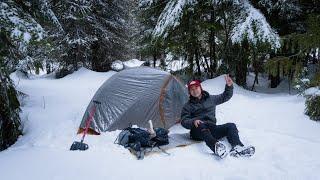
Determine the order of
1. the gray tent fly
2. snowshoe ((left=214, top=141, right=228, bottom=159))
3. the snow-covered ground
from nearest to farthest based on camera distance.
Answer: the snow-covered ground
snowshoe ((left=214, top=141, right=228, bottom=159))
the gray tent fly

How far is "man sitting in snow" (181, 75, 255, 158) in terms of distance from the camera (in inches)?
217

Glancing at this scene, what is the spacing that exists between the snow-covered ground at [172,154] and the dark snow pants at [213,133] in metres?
0.22

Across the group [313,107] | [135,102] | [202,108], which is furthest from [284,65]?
[135,102]

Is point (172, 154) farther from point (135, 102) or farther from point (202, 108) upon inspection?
point (135, 102)

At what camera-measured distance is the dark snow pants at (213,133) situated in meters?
5.68

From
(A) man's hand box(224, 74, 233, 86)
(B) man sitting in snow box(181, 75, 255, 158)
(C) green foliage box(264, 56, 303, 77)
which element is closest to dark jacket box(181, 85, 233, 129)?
(B) man sitting in snow box(181, 75, 255, 158)

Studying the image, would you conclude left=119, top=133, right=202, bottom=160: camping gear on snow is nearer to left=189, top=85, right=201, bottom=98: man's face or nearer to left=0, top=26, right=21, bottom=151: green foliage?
left=189, top=85, right=201, bottom=98: man's face

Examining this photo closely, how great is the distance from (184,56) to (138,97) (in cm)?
737

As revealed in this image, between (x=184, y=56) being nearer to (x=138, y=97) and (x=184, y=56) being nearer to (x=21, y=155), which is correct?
(x=138, y=97)

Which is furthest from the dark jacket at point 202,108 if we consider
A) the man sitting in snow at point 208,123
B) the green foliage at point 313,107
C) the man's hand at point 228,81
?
the green foliage at point 313,107

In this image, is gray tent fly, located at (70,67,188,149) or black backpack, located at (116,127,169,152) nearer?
black backpack, located at (116,127,169,152)

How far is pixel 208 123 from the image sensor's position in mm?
6230

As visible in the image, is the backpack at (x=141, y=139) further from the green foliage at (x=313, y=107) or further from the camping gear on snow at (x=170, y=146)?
the green foliage at (x=313, y=107)

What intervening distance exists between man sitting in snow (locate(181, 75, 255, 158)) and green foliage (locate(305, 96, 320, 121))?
2039 mm
